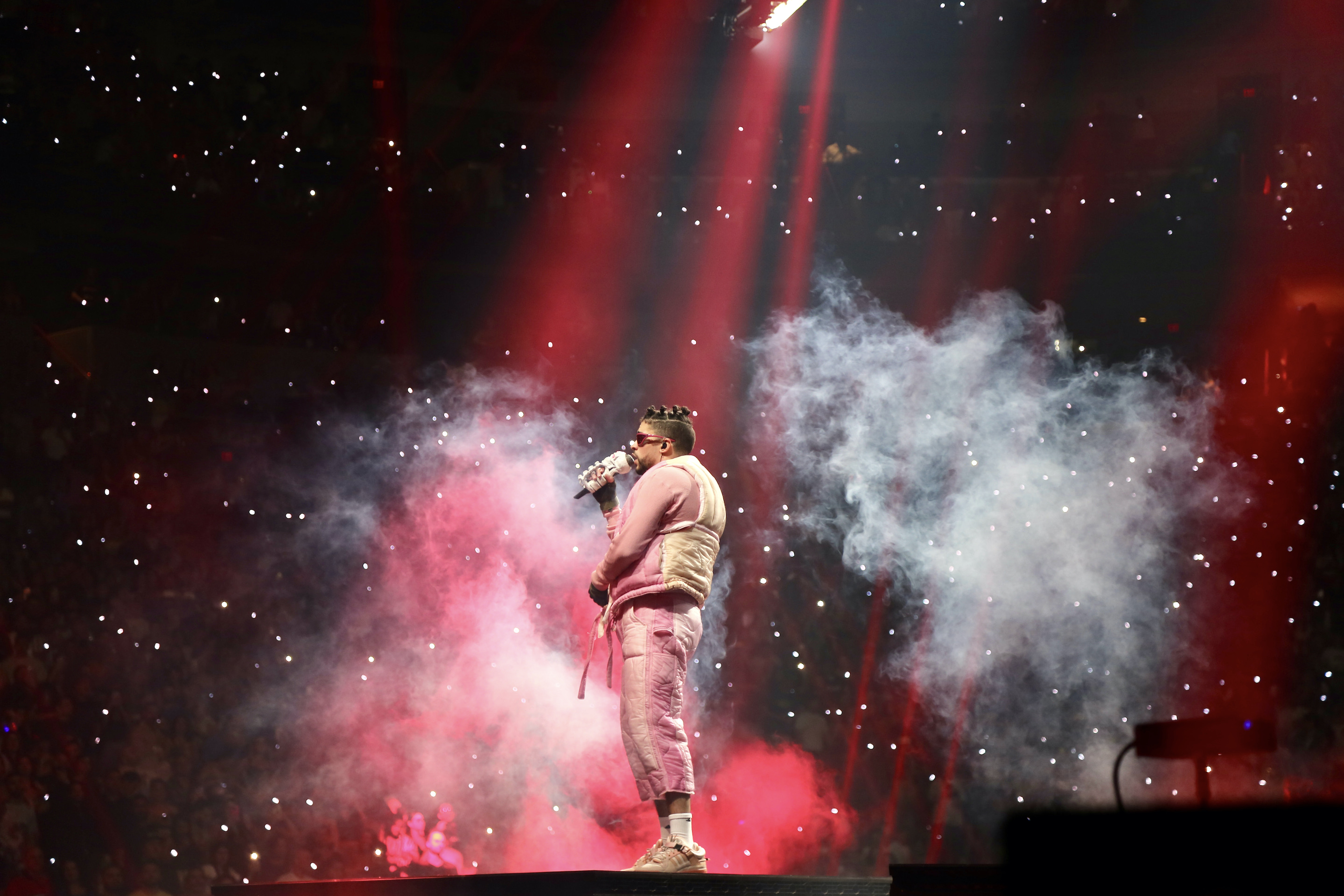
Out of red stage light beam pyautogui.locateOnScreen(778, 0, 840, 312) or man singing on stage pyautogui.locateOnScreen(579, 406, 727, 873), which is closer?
man singing on stage pyautogui.locateOnScreen(579, 406, 727, 873)

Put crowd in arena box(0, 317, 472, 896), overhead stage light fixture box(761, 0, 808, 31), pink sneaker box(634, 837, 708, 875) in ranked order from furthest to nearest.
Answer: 1. overhead stage light fixture box(761, 0, 808, 31)
2. crowd in arena box(0, 317, 472, 896)
3. pink sneaker box(634, 837, 708, 875)

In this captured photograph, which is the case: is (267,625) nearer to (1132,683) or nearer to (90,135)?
(90,135)

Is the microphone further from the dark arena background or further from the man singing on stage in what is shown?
the dark arena background

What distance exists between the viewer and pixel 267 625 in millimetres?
9180

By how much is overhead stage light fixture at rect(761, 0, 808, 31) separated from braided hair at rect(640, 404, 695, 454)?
658 centimetres

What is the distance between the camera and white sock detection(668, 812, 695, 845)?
13.9 ft

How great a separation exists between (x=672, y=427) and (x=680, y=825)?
4.91 feet

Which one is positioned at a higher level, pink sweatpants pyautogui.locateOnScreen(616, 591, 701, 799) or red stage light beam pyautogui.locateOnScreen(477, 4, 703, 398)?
red stage light beam pyautogui.locateOnScreen(477, 4, 703, 398)

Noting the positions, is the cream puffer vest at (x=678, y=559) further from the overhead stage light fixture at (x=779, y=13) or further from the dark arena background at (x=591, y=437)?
the overhead stage light fixture at (x=779, y=13)

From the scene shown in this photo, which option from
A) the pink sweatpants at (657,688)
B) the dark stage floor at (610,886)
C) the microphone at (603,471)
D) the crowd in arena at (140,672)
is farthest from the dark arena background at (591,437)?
the microphone at (603,471)

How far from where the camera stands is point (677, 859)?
4195 mm

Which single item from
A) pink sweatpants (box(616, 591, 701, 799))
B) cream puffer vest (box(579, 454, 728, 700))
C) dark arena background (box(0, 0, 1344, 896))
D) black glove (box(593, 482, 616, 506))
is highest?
dark arena background (box(0, 0, 1344, 896))

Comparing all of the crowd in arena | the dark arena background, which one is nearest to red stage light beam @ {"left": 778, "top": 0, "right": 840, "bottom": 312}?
the dark arena background

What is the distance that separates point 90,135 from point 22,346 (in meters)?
1.89
